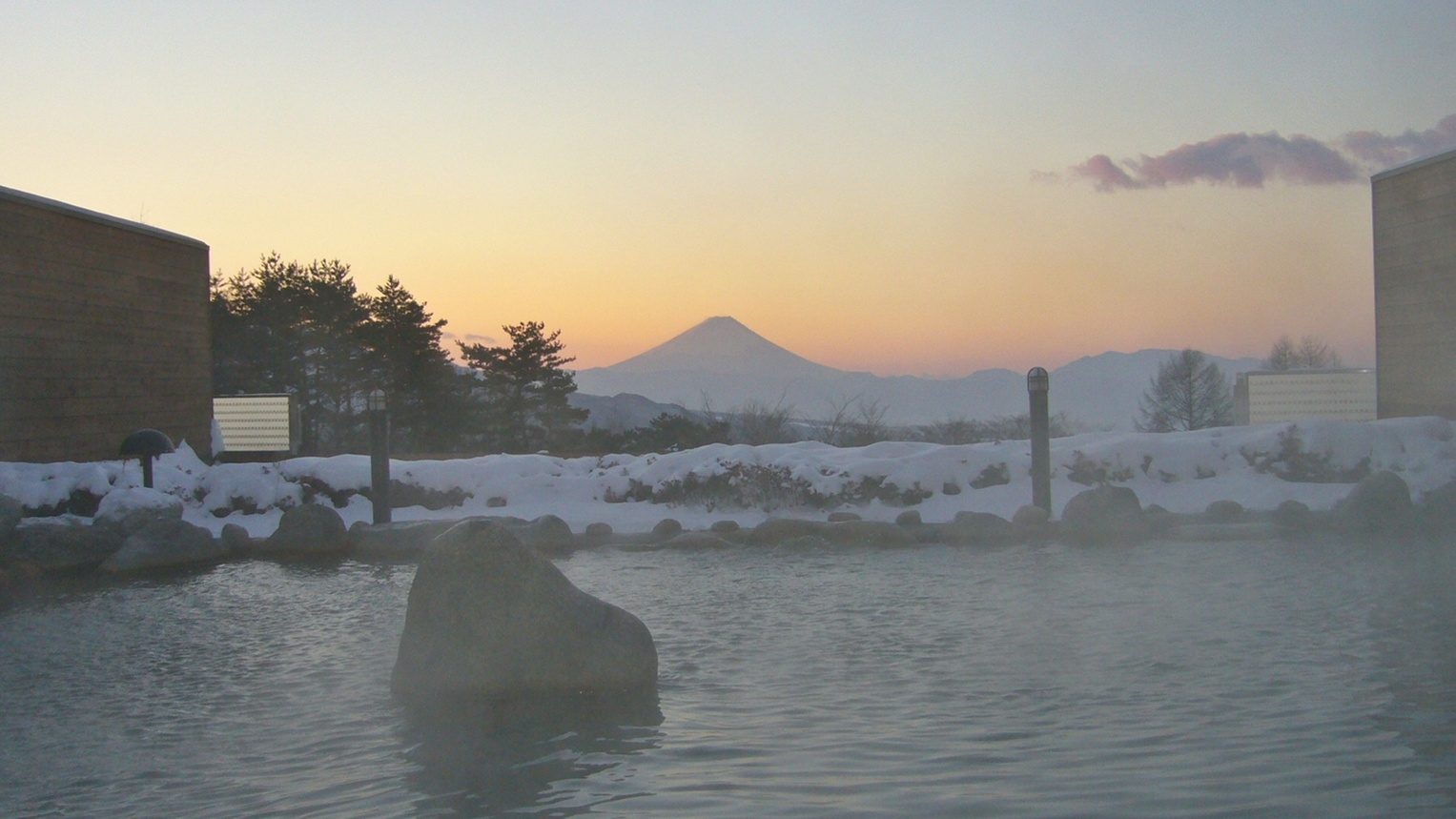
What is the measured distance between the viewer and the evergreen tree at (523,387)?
83.4 feet

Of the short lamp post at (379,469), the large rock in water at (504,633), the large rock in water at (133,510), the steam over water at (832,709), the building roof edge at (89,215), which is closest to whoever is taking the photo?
the steam over water at (832,709)

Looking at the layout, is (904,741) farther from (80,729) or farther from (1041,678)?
(80,729)

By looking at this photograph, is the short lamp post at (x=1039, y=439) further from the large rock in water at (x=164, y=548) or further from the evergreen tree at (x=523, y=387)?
the evergreen tree at (x=523, y=387)

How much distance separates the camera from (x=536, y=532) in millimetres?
8203

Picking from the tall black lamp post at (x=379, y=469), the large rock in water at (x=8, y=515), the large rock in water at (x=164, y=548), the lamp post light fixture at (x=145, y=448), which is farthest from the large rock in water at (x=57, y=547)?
the tall black lamp post at (x=379, y=469)

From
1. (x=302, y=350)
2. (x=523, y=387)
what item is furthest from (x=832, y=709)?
(x=302, y=350)

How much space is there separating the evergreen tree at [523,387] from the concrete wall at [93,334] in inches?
435

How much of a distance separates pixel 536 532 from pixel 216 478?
13.4 feet

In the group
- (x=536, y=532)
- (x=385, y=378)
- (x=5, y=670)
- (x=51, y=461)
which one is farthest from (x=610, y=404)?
(x=5, y=670)

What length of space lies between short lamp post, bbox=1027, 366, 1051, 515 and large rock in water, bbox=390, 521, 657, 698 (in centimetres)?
485

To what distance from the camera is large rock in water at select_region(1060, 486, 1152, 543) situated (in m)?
7.75

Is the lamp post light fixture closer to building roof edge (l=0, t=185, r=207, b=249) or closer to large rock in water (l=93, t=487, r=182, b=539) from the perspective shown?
large rock in water (l=93, t=487, r=182, b=539)

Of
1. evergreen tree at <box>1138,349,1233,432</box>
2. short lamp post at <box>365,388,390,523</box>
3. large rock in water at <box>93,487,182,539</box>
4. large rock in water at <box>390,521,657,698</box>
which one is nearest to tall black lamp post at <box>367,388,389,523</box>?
short lamp post at <box>365,388,390,523</box>

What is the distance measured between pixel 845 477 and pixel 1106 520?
236 cm
